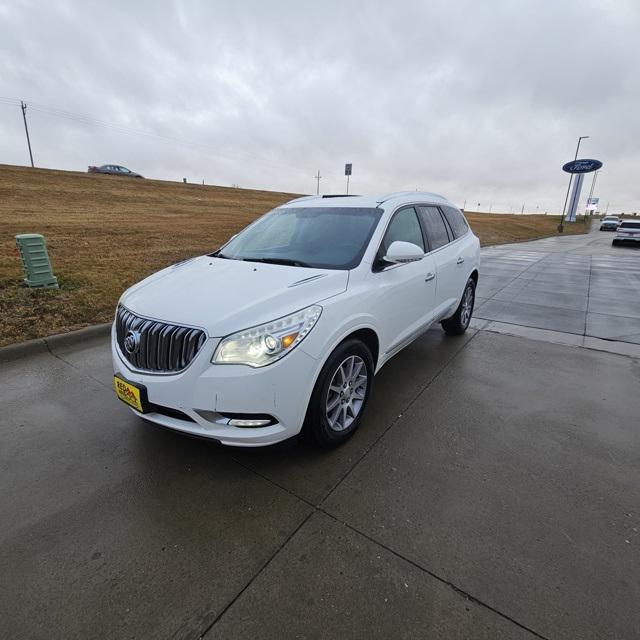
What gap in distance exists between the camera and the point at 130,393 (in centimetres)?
244

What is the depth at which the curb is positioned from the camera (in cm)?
421

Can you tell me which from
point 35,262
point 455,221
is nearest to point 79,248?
point 35,262

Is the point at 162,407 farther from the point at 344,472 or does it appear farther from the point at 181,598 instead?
the point at 344,472

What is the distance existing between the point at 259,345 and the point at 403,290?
1.60m

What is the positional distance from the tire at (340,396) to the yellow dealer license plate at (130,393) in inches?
41.5

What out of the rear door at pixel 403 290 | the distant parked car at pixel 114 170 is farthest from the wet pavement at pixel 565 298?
the distant parked car at pixel 114 170

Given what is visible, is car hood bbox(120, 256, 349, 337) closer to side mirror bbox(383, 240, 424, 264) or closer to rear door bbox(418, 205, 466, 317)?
side mirror bbox(383, 240, 424, 264)

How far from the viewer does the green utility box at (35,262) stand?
5.61 meters

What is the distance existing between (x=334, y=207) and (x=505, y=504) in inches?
110

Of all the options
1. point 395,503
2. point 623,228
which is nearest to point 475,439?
point 395,503

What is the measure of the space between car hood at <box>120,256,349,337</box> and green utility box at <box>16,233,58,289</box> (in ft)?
12.7

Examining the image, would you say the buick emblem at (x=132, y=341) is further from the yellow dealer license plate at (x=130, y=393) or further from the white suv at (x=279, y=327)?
the yellow dealer license plate at (x=130, y=393)

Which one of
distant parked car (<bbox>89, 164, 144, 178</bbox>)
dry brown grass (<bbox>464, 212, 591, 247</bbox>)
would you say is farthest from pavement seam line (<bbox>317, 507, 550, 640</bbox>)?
distant parked car (<bbox>89, 164, 144, 178</bbox>)

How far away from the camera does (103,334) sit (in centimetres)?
498
